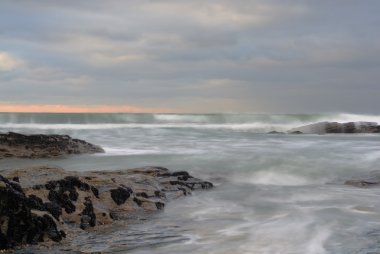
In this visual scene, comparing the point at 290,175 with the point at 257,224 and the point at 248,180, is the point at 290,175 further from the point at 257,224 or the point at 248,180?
the point at 257,224

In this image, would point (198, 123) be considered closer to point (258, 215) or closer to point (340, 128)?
point (340, 128)

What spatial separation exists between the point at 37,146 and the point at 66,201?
9.67 metres

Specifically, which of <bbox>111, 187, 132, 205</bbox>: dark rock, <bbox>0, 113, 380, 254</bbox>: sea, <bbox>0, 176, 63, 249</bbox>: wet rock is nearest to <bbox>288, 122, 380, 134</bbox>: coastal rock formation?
<bbox>0, 113, 380, 254</bbox>: sea

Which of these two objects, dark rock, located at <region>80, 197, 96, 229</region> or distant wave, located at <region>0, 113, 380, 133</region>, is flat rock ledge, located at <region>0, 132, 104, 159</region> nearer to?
dark rock, located at <region>80, 197, 96, 229</region>

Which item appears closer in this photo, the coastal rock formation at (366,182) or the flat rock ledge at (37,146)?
the coastal rock formation at (366,182)

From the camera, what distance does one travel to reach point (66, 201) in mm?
6566

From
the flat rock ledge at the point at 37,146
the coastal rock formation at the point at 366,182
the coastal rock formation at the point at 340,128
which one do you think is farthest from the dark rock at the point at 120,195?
the coastal rock formation at the point at 340,128

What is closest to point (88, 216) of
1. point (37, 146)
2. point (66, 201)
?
point (66, 201)

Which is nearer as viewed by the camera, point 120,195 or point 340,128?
point 120,195

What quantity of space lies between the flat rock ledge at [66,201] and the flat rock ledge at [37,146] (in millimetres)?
6748

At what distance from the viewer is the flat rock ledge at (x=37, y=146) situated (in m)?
15.2

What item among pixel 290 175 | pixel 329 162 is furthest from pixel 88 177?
pixel 329 162

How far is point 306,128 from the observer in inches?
1454

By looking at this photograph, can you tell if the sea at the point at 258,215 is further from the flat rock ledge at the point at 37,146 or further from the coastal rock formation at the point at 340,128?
the coastal rock formation at the point at 340,128
